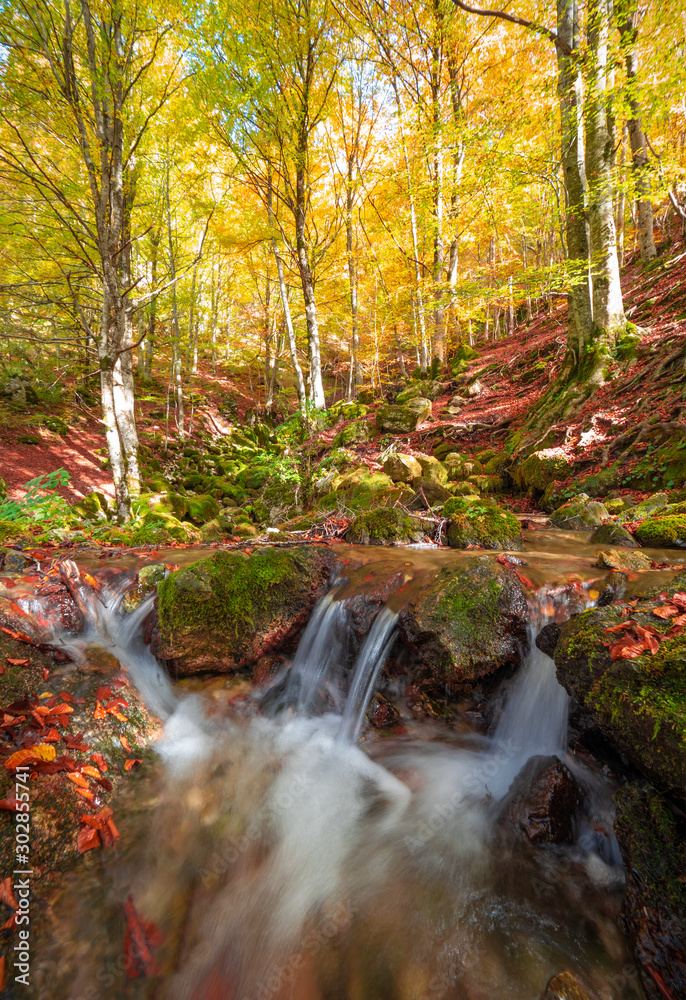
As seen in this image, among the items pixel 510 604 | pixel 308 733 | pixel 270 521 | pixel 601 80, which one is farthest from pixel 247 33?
pixel 308 733

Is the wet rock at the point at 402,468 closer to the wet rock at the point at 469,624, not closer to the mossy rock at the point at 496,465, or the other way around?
the mossy rock at the point at 496,465

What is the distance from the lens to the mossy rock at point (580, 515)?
575 cm

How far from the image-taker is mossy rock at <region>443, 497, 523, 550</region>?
5.33 meters

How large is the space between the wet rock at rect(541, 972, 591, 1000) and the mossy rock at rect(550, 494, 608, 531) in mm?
4949

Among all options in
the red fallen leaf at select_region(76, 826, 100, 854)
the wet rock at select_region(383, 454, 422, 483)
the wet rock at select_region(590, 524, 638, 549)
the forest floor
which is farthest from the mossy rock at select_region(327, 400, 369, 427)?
the red fallen leaf at select_region(76, 826, 100, 854)

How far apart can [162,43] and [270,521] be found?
938 cm

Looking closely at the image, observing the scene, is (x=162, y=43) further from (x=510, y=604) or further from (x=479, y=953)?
(x=479, y=953)

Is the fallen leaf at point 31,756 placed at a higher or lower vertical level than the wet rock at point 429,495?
lower

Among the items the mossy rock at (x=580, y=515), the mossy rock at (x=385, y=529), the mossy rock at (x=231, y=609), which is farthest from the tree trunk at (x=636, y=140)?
the mossy rock at (x=231, y=609)

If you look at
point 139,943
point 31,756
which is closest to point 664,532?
point 139,943

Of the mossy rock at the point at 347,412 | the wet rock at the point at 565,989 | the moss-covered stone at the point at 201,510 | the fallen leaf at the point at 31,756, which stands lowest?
the wet rock at the point at 565,989

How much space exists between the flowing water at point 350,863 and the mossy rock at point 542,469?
4219 millimetres

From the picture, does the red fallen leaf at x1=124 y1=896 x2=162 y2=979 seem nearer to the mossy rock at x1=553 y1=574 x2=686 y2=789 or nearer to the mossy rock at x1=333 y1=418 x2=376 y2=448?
the mossy rock at x1=553 y1=574 x2=686 y2=789

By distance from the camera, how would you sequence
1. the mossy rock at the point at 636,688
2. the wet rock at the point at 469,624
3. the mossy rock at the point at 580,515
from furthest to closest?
the mossy rock at the point at 580,515 < the wet rock at the point at 469,624 < the mossy rock at the point at 636,688
